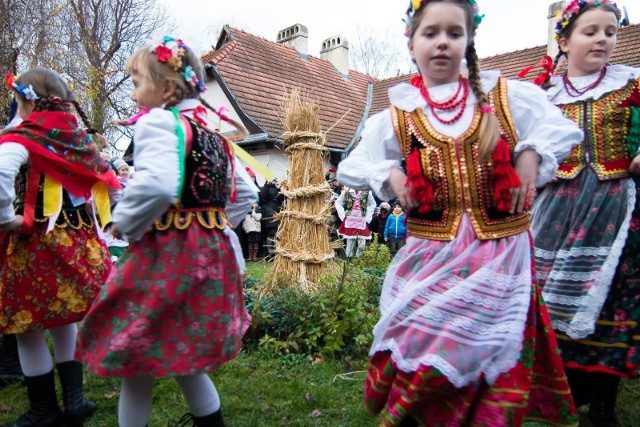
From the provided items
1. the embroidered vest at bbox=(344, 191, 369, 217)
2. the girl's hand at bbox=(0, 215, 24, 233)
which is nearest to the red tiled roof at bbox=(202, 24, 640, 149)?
the embroidered vest at bbox=(344, 191, 369, 217)

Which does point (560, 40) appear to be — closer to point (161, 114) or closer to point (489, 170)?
point (489, 170)

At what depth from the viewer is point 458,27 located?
1.92 metres

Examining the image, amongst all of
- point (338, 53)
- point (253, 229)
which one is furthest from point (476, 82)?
point (338, 53)

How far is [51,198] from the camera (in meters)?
2.72

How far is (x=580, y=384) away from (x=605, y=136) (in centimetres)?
128

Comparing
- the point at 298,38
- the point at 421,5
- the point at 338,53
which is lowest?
the point at 421,5

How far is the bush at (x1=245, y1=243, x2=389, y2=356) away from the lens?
3.95 metres

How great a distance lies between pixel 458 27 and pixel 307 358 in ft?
8.82

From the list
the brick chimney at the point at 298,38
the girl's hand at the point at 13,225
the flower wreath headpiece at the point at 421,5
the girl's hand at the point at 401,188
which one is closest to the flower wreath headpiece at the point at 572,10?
the flower wreath headpiece at the point at 421,5

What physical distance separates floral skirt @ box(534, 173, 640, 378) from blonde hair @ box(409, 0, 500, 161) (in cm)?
99

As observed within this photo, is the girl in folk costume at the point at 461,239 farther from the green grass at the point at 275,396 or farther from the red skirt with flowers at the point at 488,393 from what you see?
the green grass at the point at 275,396

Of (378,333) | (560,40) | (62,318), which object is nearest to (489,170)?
(378,333)

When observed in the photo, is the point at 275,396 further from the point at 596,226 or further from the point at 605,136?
the point at 605,136

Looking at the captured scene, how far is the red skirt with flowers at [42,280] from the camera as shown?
265 cm
